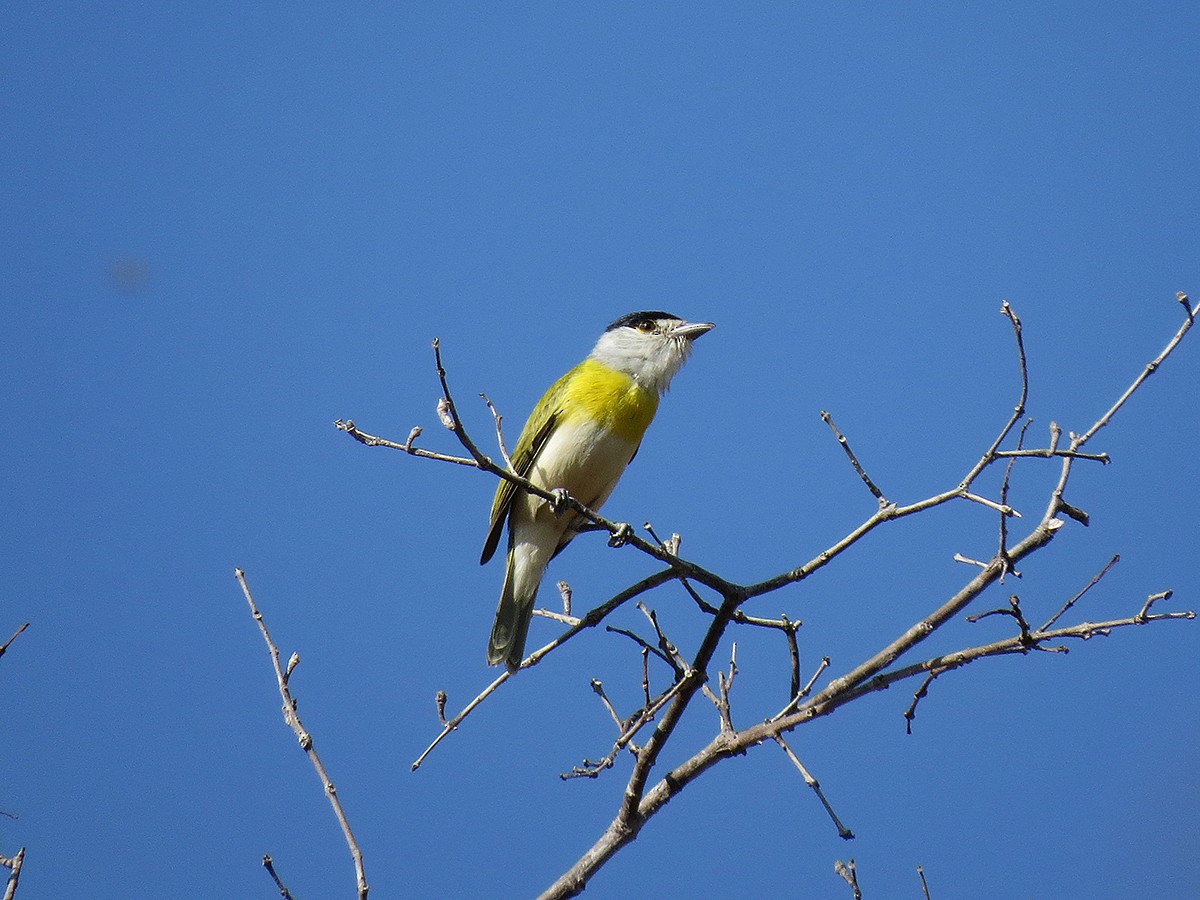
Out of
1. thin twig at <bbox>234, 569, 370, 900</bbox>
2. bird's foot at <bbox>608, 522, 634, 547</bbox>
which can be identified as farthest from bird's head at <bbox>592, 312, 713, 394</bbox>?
thin twig at <bbox>234, 569, 370, 900</bbox>

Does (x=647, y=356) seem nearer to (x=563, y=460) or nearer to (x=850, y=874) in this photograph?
(x=563, y=460)

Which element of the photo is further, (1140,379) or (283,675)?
(283,675)

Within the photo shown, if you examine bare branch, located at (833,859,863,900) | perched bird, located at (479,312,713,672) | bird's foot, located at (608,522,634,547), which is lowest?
bare branch, located at (833,859,863,900)

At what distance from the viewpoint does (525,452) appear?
6.17m

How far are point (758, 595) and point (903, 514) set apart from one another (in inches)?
22.6

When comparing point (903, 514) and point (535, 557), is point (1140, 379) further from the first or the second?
point (535, 557)

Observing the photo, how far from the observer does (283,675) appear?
3512mm

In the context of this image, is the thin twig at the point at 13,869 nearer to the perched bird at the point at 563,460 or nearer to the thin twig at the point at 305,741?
the thin twig at the point at 305,741

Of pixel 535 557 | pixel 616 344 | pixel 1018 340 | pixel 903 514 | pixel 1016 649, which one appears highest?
pixel 616 344

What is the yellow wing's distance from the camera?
19.6 ft

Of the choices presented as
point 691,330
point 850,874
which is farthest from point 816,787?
point 691,330

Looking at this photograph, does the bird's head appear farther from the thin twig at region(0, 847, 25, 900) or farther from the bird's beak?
the thin twig at region(0, 847, 25, 900)

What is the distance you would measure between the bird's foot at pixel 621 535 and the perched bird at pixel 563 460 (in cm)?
130

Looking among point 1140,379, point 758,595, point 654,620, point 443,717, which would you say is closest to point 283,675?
point 443,717
